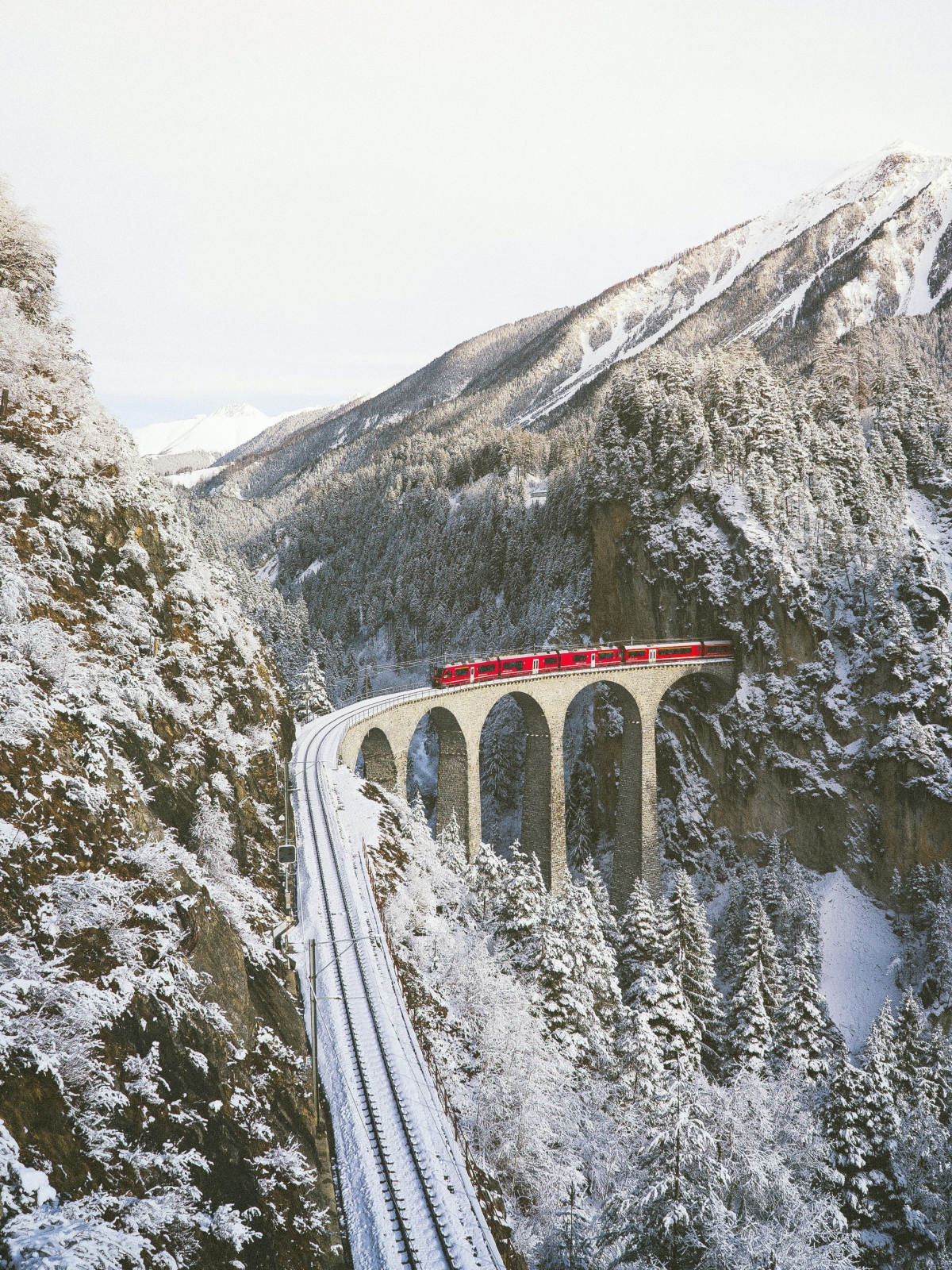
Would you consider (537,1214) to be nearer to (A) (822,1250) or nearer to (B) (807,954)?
(A) (822,1250)

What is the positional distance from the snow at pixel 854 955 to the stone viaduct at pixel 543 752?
467 inches

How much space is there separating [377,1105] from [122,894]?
10.0m

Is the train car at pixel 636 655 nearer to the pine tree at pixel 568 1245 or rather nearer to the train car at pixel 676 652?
the train car at pixel 676 652

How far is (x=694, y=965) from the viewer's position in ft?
125

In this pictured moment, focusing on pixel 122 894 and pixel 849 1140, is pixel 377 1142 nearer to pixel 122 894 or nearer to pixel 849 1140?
pixel 122 894

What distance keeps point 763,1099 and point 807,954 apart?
41.0ft

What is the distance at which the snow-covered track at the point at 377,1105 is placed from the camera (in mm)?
16172

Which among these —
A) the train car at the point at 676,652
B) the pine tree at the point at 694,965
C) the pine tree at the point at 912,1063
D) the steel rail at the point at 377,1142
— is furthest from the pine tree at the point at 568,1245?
the train car at the point at 676,652

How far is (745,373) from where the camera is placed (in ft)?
232

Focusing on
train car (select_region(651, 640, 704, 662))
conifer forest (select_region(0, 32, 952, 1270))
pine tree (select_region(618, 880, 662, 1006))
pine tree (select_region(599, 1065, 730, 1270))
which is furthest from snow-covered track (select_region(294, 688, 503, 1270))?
train car (select_region(651, 640, 704, 662))

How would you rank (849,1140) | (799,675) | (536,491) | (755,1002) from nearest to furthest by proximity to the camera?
1. (849,1140)
2. (755,1002)
3. (799,675)
4. (536,491)

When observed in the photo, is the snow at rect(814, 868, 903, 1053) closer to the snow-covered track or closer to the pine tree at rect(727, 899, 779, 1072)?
the pine tree at rect(727, 899, 779, 1072)

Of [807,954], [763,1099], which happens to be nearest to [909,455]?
[807,954]

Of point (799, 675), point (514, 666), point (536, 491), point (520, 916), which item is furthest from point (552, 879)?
point (536, 491)
